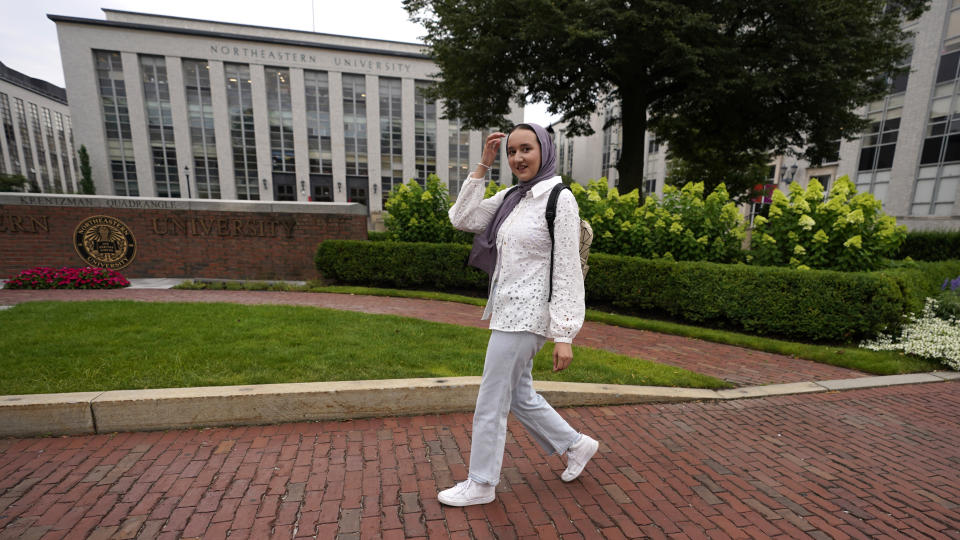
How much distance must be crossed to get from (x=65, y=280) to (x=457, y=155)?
35.1m

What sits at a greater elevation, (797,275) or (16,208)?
(16,208)

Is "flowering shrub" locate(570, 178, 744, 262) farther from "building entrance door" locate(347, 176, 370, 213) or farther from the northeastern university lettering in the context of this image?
"building entrance door" locate(347, 176, 370, 213)

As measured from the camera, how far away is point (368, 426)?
124 inches

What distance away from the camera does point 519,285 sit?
210 cm

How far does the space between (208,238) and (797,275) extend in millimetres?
12280

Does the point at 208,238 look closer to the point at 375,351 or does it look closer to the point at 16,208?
the point at 16,208

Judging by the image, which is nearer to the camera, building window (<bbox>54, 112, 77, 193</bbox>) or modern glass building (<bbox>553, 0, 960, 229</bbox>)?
modern glass building (<bbox>553, 0, 960, 229</bbox>)

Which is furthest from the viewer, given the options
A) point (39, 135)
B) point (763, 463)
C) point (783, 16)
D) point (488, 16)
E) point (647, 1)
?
point (39, 135)

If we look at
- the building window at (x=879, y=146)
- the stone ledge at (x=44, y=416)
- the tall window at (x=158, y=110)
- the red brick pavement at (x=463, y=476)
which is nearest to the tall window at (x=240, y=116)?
the tall window at (x=158, y=110)

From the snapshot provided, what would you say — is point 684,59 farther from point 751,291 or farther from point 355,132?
point 355,132

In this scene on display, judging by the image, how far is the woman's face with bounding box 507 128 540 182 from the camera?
2.10m

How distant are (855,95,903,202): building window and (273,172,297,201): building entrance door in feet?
140

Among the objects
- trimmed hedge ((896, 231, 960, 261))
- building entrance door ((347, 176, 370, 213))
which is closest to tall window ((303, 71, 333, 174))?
building entrance door ((347, 176, 370, 213))

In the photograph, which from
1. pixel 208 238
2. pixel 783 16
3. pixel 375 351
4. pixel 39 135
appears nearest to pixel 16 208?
pixel 208 238
